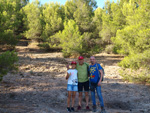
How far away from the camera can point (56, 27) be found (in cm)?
2089

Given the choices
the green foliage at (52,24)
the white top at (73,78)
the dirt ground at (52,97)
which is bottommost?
the dirt ground at (52,97)

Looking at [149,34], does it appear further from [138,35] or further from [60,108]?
[60,108]

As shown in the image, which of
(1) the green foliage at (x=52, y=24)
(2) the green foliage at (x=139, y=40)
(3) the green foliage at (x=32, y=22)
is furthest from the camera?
(3) the green foliage at (x=32, y=22)

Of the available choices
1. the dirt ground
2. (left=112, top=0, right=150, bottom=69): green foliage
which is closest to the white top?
the dirt ground

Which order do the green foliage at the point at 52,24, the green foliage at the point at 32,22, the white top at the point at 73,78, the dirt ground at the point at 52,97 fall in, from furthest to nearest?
1. the green foliage at the point at 32,22
2. the green foliage at the point at 52,24
3. the dirt ground at the point at 52,97
4. the white top at the point at 73,78

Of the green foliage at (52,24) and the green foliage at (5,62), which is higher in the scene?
the green foliage at (52,24)

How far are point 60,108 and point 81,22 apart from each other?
1381 cm

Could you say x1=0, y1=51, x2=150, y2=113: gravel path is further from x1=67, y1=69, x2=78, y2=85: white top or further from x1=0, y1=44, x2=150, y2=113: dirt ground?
x1=67, y1=69, x2=78, y2=85: white top

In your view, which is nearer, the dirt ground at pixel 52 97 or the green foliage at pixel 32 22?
the dirt ground at pixel 52 97

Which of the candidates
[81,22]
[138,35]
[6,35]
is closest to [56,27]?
[81,22]

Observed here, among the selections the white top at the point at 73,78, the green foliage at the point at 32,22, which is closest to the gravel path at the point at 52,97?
the white top at the point at 73,78

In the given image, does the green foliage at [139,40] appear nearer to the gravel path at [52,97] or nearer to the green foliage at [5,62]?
the gravel path at [52,97]

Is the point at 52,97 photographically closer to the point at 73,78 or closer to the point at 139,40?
the point at 73,78

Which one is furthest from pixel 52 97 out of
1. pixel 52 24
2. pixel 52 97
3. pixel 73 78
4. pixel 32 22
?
pixel 32 22
